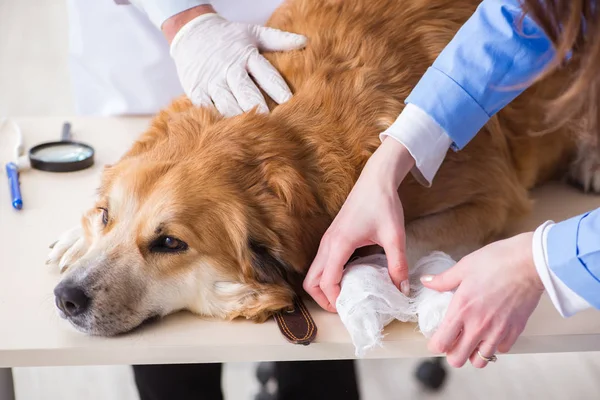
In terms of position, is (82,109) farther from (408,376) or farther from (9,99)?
(9,99)

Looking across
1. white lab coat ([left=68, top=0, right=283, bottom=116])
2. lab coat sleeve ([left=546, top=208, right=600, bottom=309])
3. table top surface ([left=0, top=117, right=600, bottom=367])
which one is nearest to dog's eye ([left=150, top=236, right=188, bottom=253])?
table top surface ([left=0, top=117, right=600, bottom=367])

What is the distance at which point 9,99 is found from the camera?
3.82 metres

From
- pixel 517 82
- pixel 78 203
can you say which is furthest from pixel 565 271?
pixel 78 203

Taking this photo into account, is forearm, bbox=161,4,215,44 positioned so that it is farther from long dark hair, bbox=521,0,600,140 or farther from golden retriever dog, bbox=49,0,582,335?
long dark hair, bbox=521,0,600,140

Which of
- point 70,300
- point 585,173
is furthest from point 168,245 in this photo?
point 585,173

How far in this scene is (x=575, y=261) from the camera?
91 centimetres

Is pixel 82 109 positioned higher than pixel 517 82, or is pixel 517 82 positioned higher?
pixel 517 82

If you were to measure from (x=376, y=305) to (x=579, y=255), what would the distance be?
0.94 feet

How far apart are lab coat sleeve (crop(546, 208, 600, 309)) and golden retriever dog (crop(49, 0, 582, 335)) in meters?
0.30

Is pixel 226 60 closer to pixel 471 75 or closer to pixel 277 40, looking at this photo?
pixel 277 40

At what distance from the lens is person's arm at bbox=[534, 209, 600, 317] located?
0.91 m

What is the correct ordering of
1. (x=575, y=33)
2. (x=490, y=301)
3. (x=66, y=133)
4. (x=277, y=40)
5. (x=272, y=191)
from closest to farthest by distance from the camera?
(x=575, y=33) < (x=490, y=301) < (x=272, y=191) < (x=277, y=40) < (x=66, y=133)

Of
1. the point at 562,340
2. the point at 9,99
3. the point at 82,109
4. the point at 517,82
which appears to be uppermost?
the point at 517,82

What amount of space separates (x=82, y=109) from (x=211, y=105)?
0.80 meters
